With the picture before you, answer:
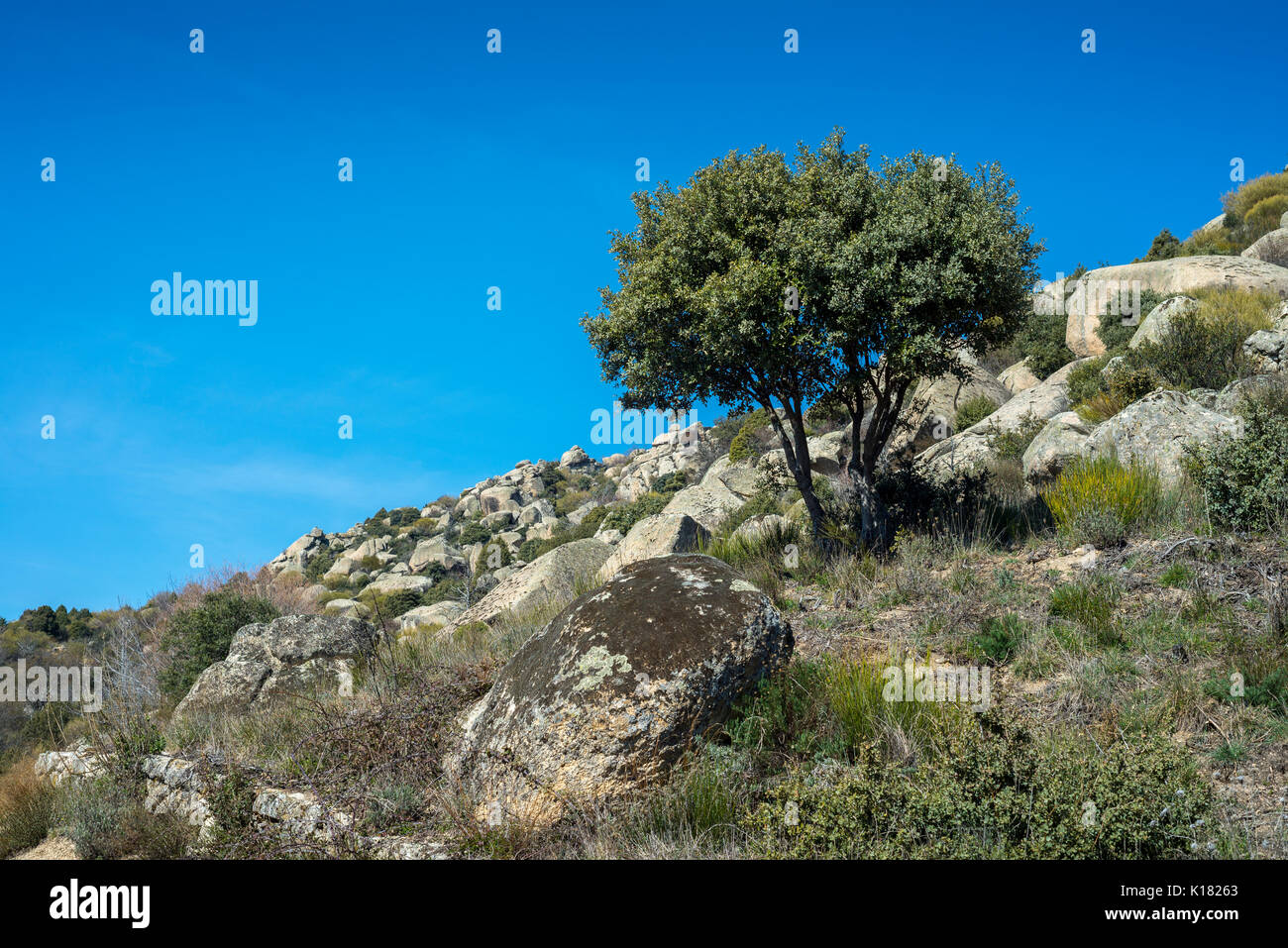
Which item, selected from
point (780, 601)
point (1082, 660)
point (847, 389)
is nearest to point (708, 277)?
point (847, 389)

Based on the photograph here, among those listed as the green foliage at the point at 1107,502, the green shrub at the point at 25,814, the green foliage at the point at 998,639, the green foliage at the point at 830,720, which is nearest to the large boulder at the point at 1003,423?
the green foliage at the point at 1107,502

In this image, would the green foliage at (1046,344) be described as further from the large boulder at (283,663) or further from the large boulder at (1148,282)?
the large boulder at (283,663)

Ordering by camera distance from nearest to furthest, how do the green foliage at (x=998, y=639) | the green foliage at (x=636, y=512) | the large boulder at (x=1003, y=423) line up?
the green foliage at (x=998, y=639)
the large boulder at (x=1003, y=423)
the green foliage at (x=636, y=512)

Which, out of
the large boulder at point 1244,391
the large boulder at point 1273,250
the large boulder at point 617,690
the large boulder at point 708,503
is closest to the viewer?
the large boulder at point 617,690

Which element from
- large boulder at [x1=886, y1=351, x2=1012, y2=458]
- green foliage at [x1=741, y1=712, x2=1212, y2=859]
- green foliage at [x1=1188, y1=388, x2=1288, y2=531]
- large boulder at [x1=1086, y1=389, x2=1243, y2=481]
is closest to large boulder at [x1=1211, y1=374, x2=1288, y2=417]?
large boulder at [x1=1086, y1=389, x2=1243, y2=481]

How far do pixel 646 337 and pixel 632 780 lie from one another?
336 inches

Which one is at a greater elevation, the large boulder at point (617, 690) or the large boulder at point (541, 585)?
the large boulder at point (541, 585)

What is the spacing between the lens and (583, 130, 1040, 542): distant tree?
40.7ft

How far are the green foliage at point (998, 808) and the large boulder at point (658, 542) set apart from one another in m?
12.1

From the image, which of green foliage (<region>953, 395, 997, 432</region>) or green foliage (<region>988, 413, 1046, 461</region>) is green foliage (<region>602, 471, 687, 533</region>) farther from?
green foliage (<region>988, 413, 1046, 461</region>)

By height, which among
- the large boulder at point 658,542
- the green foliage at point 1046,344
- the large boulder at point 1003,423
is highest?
the green foliage at point 1046,344

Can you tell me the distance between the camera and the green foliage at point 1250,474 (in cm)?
1078

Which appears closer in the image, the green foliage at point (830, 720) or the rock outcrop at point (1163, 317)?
the green foliage at point (830, 720)

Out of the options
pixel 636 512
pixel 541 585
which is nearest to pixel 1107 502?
pixel 541 585
